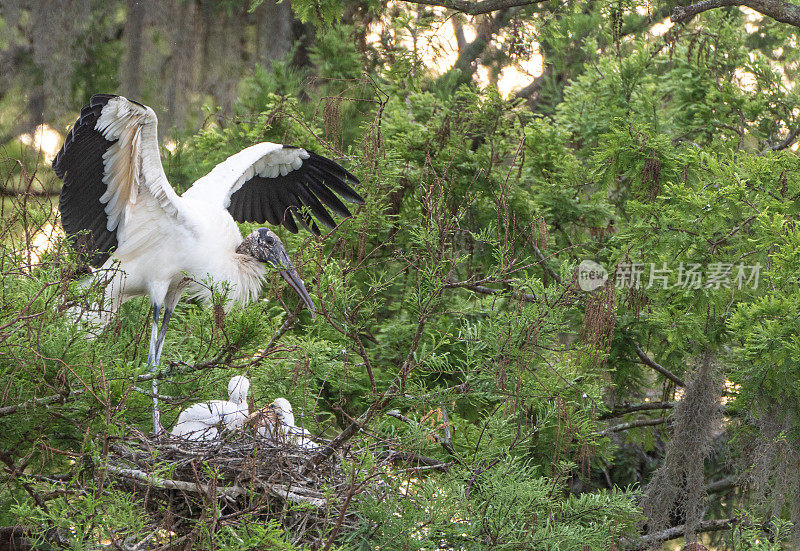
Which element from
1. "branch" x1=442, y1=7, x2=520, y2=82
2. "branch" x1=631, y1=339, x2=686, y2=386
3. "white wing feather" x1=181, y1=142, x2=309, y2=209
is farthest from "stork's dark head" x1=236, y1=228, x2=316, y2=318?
"branch" x1=442, y1=7, x2=520, y2=82

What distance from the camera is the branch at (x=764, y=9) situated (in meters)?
5.29

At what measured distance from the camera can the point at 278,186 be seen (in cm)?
601

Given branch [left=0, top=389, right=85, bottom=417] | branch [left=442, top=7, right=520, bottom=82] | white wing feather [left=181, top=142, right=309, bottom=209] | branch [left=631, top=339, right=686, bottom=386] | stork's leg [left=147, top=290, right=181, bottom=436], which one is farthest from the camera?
branch [left=442, top=7, right=520, bottom=82]

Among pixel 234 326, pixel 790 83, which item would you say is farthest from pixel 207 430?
pixel 790 83

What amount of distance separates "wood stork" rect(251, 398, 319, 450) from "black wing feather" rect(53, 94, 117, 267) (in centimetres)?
102

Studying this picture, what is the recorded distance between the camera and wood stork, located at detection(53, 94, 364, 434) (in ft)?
15.2

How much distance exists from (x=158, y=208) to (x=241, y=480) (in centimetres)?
170

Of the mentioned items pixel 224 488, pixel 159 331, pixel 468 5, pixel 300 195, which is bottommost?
pixel 224 488

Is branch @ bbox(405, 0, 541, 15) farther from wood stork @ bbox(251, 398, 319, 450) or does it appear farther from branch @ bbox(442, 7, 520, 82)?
wood stork @ bbox(251, 398, 319, 450)

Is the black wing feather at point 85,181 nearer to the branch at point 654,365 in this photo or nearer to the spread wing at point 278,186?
the spread wing at point 278,186

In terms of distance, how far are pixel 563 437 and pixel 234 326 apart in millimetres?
1692

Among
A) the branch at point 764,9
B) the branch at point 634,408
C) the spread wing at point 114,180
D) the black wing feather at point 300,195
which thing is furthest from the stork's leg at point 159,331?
the branch at point 764,9

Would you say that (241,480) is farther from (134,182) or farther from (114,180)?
(114,180)

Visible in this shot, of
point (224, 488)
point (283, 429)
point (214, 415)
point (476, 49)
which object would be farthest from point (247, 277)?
point (476, 49)
